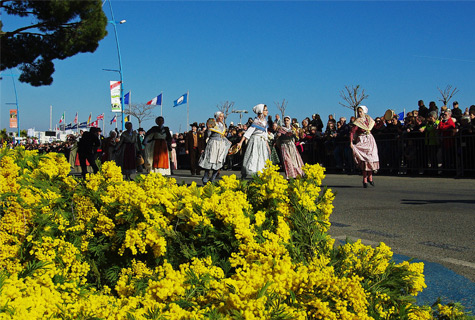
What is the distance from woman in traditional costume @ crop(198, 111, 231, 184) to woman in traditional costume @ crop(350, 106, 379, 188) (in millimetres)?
3721

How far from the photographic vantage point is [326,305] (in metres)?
2.02

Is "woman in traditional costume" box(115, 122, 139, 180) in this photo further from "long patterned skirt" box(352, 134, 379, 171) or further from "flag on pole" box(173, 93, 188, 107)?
"flag on pole" box(173, 93, 188, 107)

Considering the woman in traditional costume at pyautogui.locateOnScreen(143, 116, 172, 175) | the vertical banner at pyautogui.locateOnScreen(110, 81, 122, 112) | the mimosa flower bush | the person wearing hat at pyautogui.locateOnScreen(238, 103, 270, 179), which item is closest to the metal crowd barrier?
the person wearing hat at pyautogui.locateOnScreen(238, 103, 270, 179)

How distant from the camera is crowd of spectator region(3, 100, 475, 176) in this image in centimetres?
1616

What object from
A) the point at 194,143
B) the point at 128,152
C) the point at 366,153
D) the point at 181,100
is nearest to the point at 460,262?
the point at 366,153

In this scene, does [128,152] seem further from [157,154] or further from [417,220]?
[417,220]

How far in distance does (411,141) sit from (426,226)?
1090cm

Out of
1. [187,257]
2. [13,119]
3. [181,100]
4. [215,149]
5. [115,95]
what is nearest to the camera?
[187,257]

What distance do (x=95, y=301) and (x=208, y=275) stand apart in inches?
17.7

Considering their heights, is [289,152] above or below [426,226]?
above

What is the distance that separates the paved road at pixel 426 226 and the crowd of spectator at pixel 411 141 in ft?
8.73

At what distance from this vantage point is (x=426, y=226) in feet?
24.3

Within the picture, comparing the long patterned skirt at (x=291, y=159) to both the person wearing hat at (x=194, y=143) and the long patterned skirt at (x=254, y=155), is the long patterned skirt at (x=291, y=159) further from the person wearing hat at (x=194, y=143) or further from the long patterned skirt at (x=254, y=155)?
the person wearing hat at (x=194, y=143)

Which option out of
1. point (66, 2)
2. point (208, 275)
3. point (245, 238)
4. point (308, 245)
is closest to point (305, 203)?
point (308, 245)
